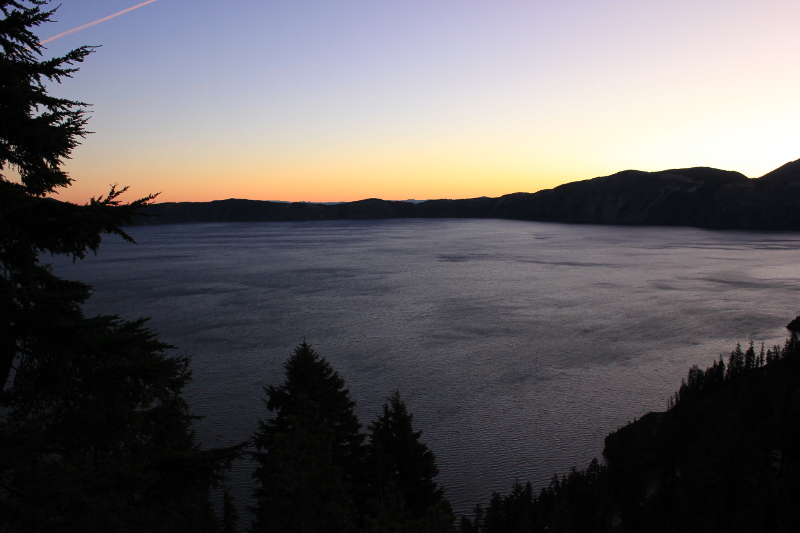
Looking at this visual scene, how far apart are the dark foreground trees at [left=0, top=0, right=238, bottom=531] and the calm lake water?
1372 cm

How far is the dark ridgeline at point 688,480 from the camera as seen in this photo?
1474 cm

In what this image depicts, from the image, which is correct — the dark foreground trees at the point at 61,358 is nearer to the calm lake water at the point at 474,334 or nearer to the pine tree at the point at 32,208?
the pine tree at the point at 32,208

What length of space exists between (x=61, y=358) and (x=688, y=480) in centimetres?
1782

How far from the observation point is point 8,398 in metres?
4.10

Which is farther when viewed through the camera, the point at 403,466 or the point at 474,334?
the point at 474,334

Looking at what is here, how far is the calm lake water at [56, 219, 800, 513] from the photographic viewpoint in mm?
20875

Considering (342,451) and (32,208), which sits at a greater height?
(32,208)

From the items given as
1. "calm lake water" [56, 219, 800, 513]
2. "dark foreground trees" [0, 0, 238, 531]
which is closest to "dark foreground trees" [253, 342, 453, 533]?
"dark foreground trees" [0, 0, 238, 531]

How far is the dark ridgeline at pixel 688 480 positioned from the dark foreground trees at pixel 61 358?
1096cm

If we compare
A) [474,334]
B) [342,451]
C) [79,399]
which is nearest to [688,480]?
[342,451]

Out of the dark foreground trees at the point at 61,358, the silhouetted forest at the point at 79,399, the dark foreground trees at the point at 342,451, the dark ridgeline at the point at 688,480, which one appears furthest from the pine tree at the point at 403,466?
the dark foreground trees at the point at 61,358

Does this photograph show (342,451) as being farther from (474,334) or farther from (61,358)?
(474,334)

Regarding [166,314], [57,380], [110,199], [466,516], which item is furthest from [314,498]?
[166,314]

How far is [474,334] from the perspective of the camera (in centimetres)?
3453
